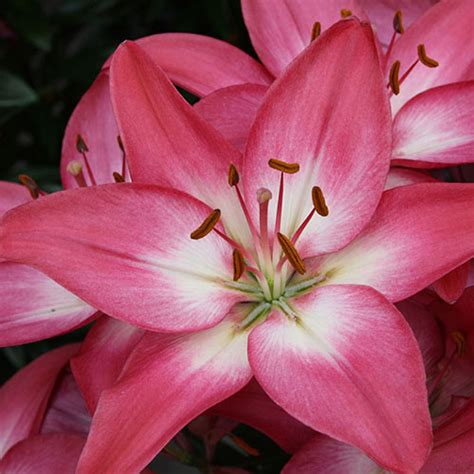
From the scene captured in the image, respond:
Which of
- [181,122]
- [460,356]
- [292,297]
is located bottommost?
[460,356]

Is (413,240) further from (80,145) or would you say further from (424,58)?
(80,145)

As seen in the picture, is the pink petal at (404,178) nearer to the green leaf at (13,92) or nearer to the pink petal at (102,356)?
the pink petal at (102,356)

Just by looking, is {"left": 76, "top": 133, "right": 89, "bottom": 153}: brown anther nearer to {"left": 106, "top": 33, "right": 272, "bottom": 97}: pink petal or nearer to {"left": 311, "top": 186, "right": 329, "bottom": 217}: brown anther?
{"left": 106, "top": 33, "right": 272, "bottom": 97}: pink petal

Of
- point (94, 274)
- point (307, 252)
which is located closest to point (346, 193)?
point (307, 252)

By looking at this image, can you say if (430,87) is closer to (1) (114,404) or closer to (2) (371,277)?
(2) (371,277)

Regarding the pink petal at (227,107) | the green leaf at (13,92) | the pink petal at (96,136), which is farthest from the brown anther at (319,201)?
the green leaf at (13,92)

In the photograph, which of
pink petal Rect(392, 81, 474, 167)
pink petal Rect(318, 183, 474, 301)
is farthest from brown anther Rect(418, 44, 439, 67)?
pink petal Rect(318, 183, 474, 301)
